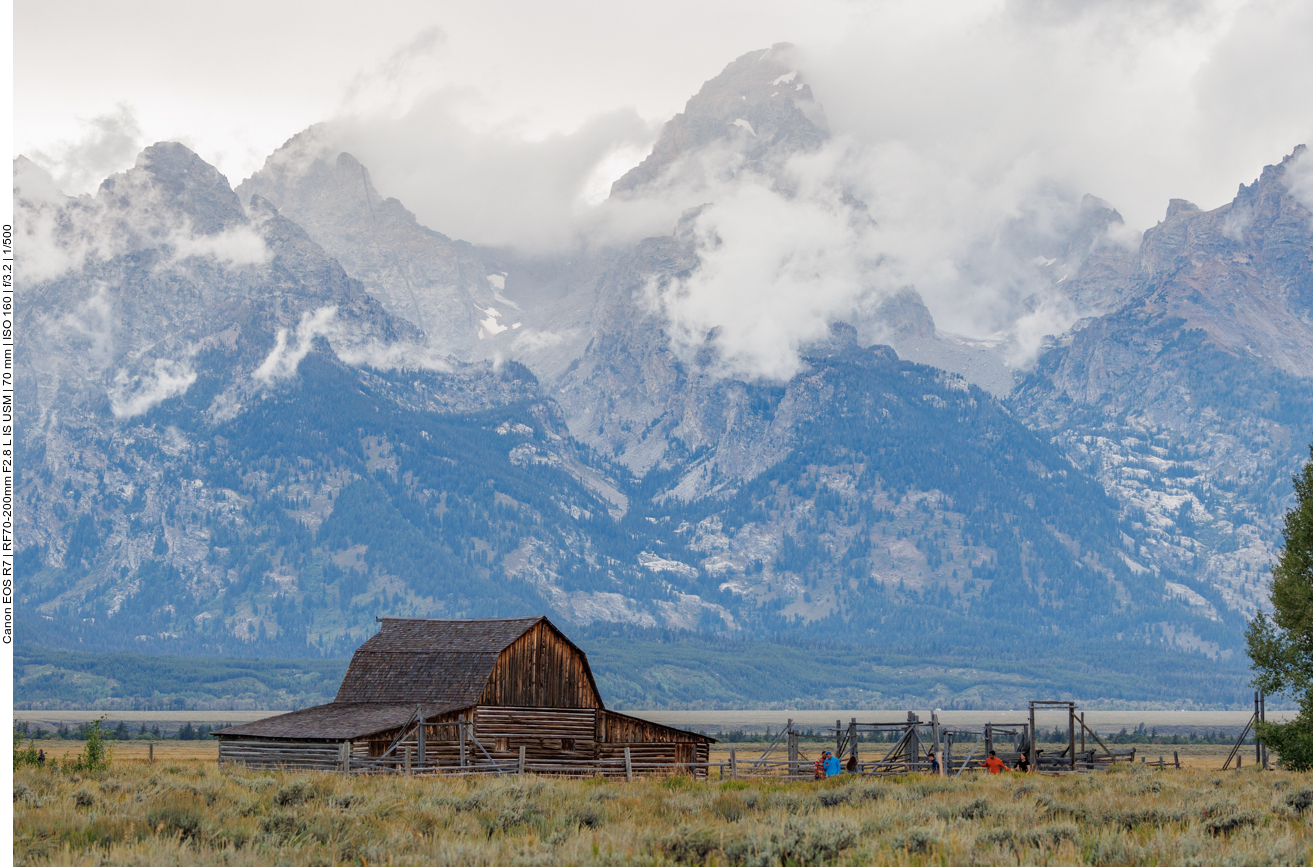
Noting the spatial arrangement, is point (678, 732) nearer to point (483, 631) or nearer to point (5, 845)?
point (483, 631)

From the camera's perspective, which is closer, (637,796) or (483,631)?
(637,796)

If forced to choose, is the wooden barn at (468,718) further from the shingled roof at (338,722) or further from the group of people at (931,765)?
the group of people at (931,765)

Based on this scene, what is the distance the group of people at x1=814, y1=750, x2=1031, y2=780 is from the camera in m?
37.1

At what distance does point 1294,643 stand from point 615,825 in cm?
2601

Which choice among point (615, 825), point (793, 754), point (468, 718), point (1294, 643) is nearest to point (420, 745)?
point (468, 718)

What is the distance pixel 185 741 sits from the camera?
12294 cm

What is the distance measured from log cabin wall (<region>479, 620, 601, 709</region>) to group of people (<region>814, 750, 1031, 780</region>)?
37.7 ft

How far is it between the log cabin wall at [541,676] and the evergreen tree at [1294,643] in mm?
24130

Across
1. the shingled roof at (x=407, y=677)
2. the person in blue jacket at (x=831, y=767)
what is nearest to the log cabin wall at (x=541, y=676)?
the shingled roof at (x=407, y=677)

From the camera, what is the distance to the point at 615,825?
1867cm

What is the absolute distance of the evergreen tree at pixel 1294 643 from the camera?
3500cm

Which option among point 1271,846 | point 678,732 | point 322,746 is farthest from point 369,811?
point 678,732

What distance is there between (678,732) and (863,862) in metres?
37.3

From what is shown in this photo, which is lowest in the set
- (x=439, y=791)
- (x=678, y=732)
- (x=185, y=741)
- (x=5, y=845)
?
(x=185, y=741)
